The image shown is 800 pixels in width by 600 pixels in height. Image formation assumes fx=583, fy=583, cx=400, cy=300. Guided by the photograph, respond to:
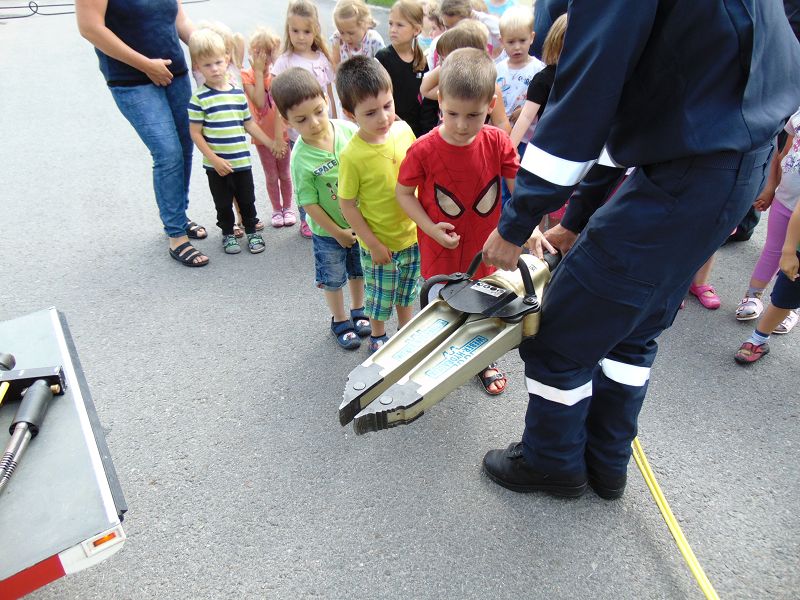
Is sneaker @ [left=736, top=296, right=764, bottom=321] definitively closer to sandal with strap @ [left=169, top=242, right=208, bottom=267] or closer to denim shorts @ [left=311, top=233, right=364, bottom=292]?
denim shorts @ [left=311, top=233, right=364, bottom=292]

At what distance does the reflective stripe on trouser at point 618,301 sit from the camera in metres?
1.62

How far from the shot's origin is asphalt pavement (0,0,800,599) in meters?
2.05

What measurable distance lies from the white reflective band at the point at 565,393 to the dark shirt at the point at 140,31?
3.17 metres

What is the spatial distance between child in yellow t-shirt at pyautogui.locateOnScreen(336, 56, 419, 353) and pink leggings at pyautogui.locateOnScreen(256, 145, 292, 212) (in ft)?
6.22

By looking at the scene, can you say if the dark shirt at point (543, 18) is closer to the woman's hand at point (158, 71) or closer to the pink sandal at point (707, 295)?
the pink sandal at point (707, 295)

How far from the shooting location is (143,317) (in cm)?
355

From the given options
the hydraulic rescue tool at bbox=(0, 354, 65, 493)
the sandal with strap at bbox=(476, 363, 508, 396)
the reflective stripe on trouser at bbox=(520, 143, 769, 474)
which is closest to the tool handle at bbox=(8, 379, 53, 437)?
the hydraulic rescue tool at bbox=(0, 354, 65, 493)

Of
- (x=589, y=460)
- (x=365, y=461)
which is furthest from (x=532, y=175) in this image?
(x=365, y=461)

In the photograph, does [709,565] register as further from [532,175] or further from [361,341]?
[361,341]

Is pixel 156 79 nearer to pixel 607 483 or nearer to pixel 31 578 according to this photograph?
pixel 31 578

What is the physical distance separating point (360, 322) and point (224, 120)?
5.52ft

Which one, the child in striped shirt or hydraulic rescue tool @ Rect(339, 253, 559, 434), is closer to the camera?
hydraulic rescue tool @ Rect(339, 253, 559, 434)

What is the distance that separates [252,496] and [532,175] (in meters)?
1.66

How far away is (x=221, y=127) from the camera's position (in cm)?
386
